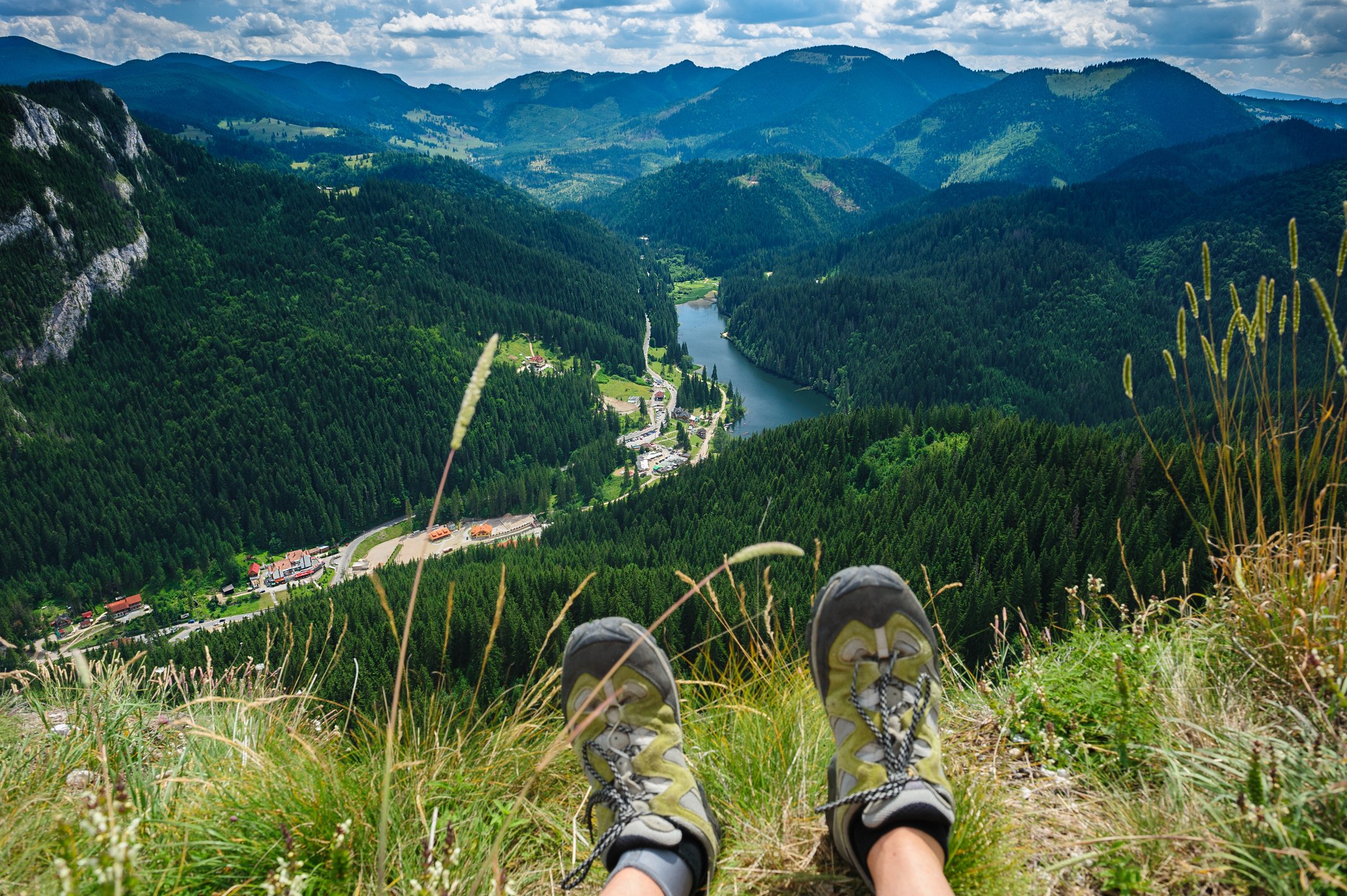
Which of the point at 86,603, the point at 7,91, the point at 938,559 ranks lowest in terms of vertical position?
the point at 86,603

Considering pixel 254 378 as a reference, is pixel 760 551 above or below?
above

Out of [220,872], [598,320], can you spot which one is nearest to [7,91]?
[598,320]

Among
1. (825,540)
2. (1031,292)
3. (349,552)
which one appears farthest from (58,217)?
(1031,292)

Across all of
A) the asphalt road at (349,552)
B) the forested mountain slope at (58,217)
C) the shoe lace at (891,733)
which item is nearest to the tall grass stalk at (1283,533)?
the shoe lace at (891,733)

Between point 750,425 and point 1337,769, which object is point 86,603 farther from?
point 1337,769

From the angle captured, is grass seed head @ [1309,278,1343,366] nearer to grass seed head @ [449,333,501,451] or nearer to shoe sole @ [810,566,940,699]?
shoe sole @ [810,566,940,699]

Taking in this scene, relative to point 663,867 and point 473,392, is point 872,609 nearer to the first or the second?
point 663,867
